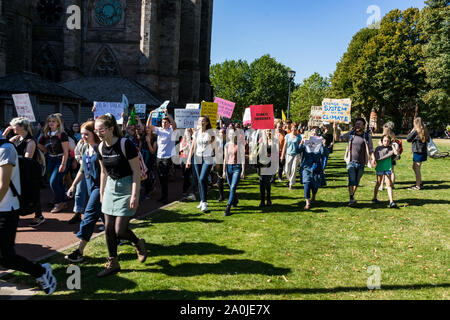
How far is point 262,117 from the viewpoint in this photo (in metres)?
9.27

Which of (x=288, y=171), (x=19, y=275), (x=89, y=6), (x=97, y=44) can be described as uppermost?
(x=89, y=6)

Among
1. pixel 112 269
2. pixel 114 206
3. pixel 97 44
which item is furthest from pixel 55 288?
pixel 97 44

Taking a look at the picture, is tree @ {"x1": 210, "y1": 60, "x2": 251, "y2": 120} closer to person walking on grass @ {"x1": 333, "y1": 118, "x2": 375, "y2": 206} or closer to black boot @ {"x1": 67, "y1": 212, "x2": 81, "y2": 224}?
person walking on grass @ {"x1": 333, "y1": 118, "x2": 375, "y2": 206}

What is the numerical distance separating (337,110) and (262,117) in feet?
12.3

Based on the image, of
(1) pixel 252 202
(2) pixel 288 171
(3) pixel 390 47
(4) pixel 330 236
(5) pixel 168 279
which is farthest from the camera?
(3) pixel 390 47

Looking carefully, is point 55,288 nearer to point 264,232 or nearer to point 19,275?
point 19,275

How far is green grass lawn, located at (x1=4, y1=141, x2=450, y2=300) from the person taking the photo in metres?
4.41

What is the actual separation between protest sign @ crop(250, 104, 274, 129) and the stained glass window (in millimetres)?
26183

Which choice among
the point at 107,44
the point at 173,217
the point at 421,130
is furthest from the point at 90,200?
the point at 107,44

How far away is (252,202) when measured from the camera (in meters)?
9.62

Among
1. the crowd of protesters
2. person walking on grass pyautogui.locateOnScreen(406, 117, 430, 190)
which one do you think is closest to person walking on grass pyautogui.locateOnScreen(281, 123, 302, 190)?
the crowd of protesters

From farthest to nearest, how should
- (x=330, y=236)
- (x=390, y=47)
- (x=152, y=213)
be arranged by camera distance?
(x=390, y=47), (x=152, y=213), (x=330, y=236)

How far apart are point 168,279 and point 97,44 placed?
3038 cm

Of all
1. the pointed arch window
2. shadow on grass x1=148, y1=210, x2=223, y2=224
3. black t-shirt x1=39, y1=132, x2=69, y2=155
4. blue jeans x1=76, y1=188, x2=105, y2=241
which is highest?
the pointed arch window
